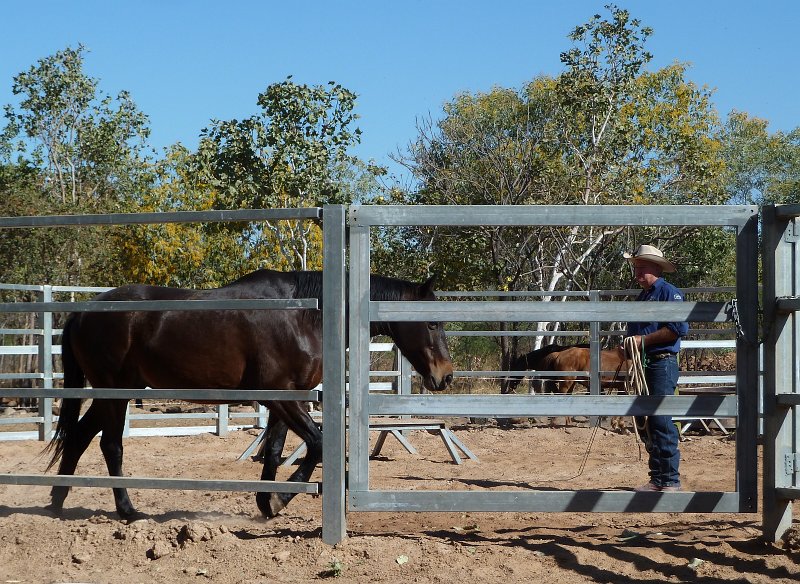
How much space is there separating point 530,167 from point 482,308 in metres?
16.0

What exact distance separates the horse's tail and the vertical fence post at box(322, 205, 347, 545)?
2.22 metres

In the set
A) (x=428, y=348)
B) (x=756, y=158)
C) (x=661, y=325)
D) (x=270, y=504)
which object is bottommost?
(x=270, y=504)

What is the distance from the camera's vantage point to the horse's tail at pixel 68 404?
569 cm

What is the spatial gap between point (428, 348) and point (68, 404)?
2.62 metres

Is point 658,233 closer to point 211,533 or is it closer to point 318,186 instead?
point 318,186

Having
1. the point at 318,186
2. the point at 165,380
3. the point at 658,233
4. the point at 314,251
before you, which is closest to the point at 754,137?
the point at 658,233

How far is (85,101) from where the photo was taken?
28344 millimetres

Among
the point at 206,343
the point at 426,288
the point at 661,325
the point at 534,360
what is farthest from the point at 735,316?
the point at 534,360

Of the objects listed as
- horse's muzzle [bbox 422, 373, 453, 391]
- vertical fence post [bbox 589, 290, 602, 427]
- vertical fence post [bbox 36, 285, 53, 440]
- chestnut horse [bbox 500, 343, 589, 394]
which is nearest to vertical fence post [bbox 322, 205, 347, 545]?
horse's muzzle [bbox 422, 373, 453, 391]

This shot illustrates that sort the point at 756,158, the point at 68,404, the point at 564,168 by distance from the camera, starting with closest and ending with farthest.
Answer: the point at 68,404, the point at 564,168, the point at 756,158

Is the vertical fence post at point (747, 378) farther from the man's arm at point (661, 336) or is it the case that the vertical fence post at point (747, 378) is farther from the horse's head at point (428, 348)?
the horse's head at point (428, 348)

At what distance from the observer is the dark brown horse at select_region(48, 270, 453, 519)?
17.7ft

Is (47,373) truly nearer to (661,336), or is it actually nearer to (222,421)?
(222,421)

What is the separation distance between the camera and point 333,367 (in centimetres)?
420
